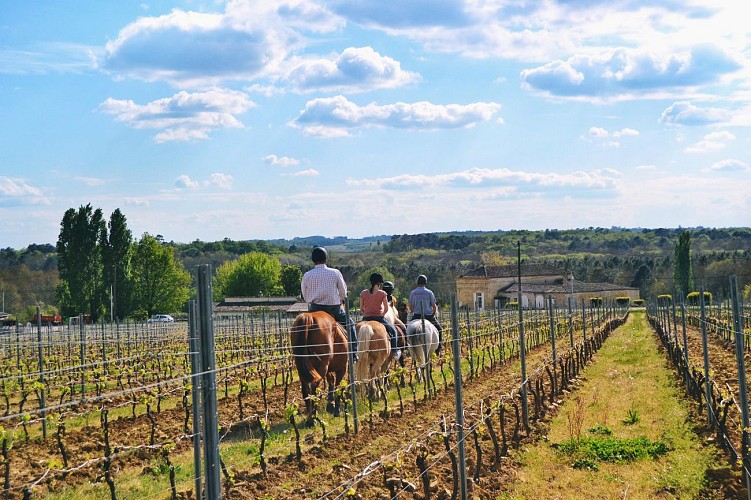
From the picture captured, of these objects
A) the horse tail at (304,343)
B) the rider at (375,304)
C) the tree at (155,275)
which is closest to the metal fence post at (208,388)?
the horse tail at (304,343)

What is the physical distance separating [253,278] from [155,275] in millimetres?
27307

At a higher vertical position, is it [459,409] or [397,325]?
[397,325]

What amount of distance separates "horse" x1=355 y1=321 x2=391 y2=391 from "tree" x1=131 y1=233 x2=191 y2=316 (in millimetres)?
59095

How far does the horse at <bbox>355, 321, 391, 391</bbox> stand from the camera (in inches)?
501

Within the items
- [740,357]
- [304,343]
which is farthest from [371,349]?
[740,357]

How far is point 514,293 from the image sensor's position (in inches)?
3637

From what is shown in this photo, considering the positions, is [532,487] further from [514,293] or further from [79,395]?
[514,293]

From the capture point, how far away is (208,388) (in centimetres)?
445

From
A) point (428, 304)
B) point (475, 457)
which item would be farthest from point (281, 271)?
point (475, 457)

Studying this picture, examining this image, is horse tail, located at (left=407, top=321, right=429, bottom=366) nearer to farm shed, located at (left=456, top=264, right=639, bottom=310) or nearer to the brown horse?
the brown horse

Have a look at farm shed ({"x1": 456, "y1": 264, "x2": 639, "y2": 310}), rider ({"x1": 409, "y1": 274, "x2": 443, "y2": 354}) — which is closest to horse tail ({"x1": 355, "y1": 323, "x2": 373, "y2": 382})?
rider ({"x1": 409, "y1": 274, "x2": 443, "y2": 354})

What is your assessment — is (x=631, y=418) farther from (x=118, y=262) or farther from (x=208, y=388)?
(x=118, y=262)

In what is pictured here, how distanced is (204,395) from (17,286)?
345 feet

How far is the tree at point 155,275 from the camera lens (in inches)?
2778
